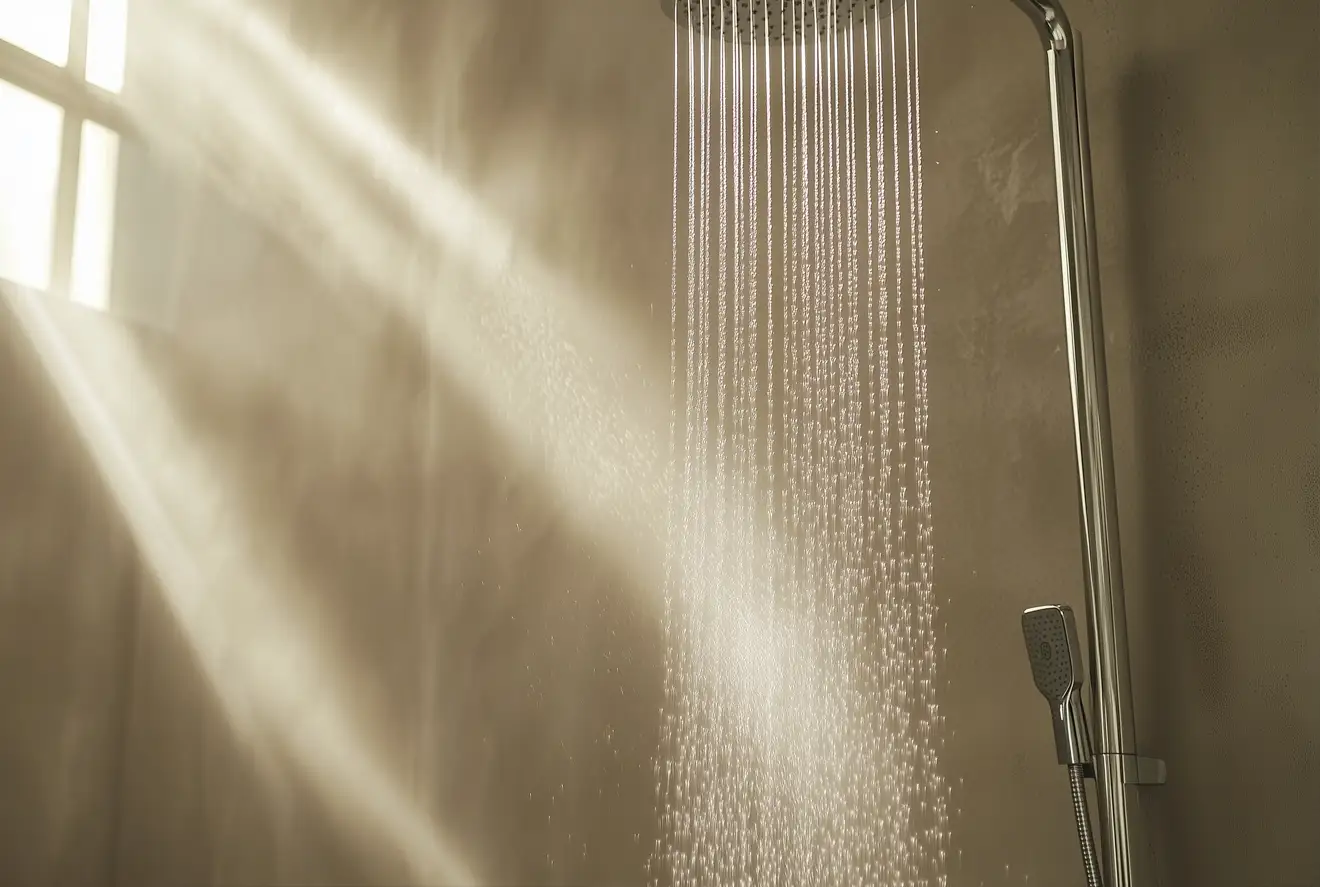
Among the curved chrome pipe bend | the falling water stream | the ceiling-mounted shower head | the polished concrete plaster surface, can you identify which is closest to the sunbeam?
the polished concrete plaster surface

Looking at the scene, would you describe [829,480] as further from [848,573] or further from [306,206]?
[306,206]

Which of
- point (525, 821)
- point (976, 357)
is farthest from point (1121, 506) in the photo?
point (525, 821)

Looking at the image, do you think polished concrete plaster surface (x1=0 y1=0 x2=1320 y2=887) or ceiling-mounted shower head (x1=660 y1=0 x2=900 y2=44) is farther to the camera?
ceiling-mounted shower head (x1=660 y1=0 x2=900 y2=44)

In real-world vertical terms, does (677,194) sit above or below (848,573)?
above

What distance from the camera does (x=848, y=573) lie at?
4.29 ft

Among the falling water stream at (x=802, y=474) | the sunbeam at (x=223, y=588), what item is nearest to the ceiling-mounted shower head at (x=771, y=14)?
the falling water stream at (x=802, y=474)

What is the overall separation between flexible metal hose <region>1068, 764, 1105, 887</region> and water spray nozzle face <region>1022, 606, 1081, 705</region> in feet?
0.19

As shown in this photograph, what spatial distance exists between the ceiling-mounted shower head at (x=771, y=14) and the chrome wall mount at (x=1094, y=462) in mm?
184

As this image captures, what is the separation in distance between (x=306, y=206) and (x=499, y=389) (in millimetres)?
458

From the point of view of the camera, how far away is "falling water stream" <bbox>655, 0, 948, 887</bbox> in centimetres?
127

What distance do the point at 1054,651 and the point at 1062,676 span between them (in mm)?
20

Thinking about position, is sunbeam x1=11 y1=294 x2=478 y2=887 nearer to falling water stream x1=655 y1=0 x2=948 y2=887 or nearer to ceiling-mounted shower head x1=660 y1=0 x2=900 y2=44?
falling water stream x1=655 y1=0 x2=948 y2=887

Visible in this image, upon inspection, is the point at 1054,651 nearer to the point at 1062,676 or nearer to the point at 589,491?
the point at 1062,676

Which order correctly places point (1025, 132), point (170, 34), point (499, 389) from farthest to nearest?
point (170, 34)
point (499, 389)
point (1025, 132)
